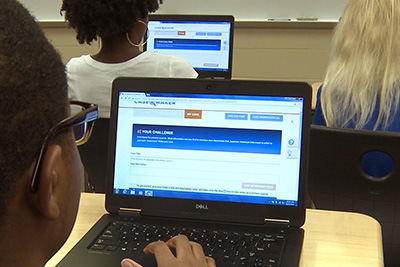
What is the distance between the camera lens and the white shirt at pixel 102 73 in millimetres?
1795

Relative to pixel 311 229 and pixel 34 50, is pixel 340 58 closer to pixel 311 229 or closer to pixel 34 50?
pixel 311 229

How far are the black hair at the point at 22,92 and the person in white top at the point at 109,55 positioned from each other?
118cm

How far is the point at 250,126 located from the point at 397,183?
16.7 inches

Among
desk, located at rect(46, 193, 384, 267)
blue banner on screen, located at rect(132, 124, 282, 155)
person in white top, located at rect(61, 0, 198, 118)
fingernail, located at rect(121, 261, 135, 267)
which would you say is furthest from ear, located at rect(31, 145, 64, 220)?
person in white top, located at rect(61, 0, 198, 118)

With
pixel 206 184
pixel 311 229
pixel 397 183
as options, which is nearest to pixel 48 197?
pixel 206 184

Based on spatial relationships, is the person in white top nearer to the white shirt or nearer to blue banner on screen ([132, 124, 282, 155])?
the white shirt

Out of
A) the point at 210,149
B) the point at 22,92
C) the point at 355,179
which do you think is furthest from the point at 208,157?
the point at 22,92

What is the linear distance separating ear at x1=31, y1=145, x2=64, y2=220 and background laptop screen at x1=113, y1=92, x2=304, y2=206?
1.53 ft

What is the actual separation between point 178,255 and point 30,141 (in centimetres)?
36

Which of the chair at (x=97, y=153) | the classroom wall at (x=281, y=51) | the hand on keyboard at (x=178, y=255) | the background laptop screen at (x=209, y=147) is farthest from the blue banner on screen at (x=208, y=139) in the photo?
the classroom wall at (x=281, y=51)

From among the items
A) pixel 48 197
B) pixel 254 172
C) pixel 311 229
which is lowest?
pixel 311 229

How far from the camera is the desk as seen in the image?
895 mm

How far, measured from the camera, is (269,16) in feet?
13.0

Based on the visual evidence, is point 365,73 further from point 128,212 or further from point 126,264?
point 126,264
